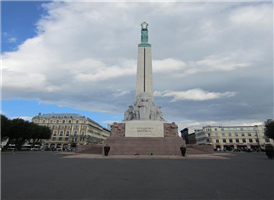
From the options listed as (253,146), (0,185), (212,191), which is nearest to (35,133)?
(0,185)

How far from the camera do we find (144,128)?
68.8ft

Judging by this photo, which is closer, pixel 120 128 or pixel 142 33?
pixel 120 128

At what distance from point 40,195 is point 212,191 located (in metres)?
4.18

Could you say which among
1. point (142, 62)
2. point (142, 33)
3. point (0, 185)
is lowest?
point (0, 185)

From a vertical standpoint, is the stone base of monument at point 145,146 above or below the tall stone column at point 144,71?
below

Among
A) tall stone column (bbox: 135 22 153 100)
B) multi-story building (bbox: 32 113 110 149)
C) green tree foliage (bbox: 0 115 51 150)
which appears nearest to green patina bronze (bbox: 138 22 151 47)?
tall stone column (bbox: 135 22 153 100)

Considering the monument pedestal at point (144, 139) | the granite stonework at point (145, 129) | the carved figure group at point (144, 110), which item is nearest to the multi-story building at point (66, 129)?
the carved figure group at point (144, 110)

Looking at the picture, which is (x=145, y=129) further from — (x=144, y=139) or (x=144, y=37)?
(x=144, y=37)

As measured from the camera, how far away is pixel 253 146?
57.2 metres

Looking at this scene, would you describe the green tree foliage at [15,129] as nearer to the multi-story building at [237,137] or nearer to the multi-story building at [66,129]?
the multi-story building at [66,129]

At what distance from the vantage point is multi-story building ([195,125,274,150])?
57287 millimetres

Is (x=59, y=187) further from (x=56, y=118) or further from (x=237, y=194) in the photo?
(x=56, y=118)

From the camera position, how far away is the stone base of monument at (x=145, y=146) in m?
17.5

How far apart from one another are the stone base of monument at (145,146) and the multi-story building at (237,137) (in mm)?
50213
